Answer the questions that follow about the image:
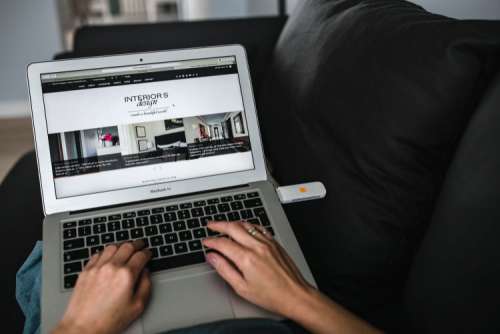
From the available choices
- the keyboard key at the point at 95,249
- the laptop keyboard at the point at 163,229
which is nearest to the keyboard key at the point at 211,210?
the laptop keyboard at the point at 163,229

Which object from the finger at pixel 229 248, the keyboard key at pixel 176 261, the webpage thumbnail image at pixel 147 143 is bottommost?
the keyboard key at pixel 176 261

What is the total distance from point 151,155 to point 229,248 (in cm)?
32

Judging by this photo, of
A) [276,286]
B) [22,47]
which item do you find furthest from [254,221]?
[22,47]

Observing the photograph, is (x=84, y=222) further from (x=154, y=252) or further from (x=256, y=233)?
(x=256, y=233)

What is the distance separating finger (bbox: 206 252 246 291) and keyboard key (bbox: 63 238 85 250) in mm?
271

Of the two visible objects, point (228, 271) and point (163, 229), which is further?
point (163, 229)

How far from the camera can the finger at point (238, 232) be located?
66 cm

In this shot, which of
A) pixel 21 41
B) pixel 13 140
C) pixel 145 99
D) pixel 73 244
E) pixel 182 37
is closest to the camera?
pixel 73 244

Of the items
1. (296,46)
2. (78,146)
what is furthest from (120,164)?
(296,46)

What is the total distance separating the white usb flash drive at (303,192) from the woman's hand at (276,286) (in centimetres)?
18

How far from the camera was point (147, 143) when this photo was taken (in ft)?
2.91

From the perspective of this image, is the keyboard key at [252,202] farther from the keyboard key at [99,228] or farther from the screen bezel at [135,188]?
the keyboard key at [99,228]

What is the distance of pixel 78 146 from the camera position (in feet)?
2.83

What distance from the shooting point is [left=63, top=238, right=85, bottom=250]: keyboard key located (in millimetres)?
784
